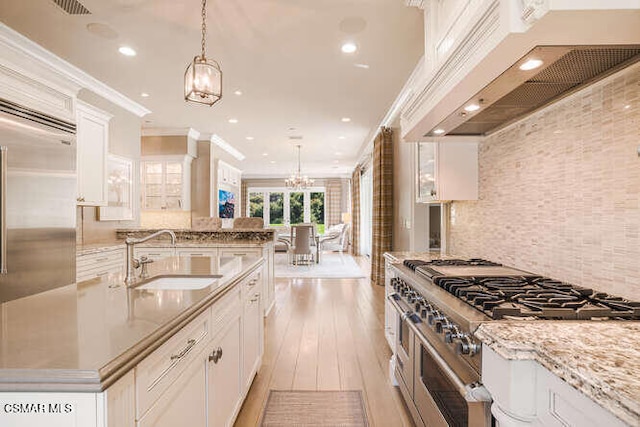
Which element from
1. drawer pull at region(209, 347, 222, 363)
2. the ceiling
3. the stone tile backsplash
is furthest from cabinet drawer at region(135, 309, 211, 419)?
the ceiling

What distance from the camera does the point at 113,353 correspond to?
787 millimetres

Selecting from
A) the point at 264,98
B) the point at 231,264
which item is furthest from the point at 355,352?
the point at 264,98

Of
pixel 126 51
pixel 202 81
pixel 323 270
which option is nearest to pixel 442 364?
pixel 202 81

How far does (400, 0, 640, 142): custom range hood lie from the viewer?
95 cm

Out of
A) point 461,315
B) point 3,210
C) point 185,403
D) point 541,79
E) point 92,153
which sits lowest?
point 185,403

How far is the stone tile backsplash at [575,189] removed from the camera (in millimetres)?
1290

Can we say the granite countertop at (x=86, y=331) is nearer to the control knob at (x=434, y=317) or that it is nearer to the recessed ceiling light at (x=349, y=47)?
the control knob at (x=434, y=317)

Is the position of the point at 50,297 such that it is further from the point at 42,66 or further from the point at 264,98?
the point at 264,98

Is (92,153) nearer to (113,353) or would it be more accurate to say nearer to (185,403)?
(185,403)

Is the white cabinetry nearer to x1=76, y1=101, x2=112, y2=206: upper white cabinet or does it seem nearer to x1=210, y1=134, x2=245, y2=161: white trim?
x1=76, y1=101, x2=112, y2=206: upper white cabinet

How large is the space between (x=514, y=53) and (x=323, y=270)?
6.46m

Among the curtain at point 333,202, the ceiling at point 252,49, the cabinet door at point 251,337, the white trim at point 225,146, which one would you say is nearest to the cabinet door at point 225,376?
the cabinet door at point 251,337

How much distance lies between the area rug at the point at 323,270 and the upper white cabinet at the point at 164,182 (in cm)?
251

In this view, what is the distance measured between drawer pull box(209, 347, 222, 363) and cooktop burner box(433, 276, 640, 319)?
1.06 meters
